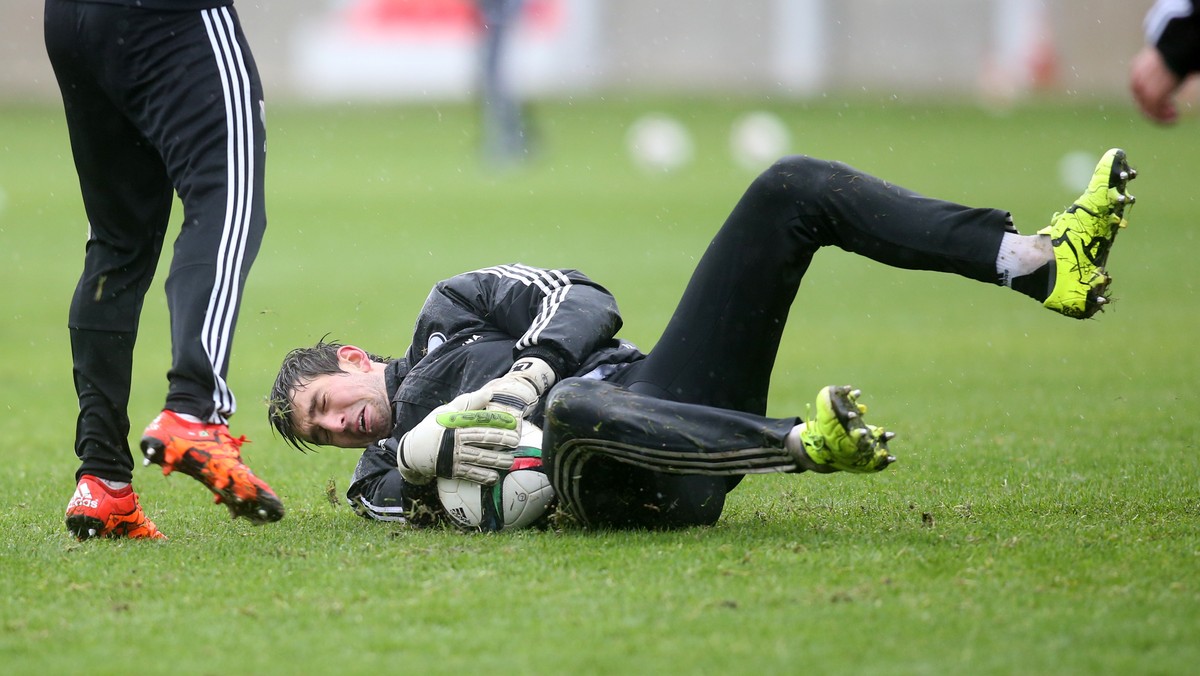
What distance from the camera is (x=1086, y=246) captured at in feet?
14.6

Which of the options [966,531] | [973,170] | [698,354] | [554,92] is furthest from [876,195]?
[554,92]

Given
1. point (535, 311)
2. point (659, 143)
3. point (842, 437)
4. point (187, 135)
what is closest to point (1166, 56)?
point (842, 437)

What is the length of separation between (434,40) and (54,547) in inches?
1174

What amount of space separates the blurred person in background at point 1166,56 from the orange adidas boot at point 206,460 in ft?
9.98

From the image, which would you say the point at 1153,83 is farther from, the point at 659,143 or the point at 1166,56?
the point at 659,143

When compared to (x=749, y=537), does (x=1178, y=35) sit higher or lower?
higher

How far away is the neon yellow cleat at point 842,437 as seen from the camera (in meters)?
4.08

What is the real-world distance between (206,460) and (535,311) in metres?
1.38

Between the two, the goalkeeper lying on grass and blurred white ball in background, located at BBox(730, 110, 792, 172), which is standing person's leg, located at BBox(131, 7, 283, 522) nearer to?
the goalkeeper lying on grass

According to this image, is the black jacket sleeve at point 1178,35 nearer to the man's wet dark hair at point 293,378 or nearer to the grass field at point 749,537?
the grass field at point 749,537

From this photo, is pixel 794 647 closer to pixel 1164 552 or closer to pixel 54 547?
pixel 1164 552

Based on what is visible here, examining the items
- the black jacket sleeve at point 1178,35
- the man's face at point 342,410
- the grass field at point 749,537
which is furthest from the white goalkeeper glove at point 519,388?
the black jacket sleeve at point 1178,35

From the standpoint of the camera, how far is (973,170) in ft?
74.9

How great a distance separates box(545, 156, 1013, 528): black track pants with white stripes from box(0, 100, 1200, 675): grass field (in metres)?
0.20
